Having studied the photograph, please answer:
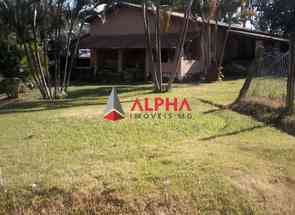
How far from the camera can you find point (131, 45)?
21.0m

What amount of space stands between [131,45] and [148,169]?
1698 centimetres

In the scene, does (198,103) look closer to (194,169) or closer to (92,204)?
(194,169)

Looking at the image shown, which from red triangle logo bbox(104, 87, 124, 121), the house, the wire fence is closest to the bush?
the house

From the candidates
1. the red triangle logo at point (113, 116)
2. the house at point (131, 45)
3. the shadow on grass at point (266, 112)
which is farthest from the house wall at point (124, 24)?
the red triangle logo at point (113, 116)

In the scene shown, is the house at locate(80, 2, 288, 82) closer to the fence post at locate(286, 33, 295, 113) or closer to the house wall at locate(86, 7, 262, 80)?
the house wall at locate(86, 7, 262, 80)

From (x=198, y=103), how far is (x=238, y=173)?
6008mm

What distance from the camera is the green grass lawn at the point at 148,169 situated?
4.04 metres

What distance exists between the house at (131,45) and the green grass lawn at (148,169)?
13.7 metres

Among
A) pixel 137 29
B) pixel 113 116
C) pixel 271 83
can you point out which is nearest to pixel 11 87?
pixel 113 116

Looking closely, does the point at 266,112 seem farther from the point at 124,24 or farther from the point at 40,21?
the point at 124,24

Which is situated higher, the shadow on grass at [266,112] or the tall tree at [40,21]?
the tall tree at [40,21]

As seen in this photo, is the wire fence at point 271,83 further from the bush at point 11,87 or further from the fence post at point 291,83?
the bush at point 11,87

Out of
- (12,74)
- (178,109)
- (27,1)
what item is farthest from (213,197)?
(12,74)

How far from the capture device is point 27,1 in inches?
444
